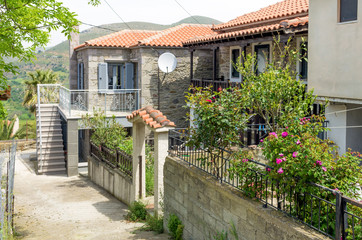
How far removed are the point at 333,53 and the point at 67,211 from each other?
9.02 m

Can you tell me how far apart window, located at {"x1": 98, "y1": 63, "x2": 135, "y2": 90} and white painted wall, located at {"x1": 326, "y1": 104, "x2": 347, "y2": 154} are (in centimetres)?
1173

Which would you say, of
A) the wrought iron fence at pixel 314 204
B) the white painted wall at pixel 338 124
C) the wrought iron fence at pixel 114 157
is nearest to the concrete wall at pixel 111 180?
the wrought iron fence at pixel 114 157

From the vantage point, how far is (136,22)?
4756 inches

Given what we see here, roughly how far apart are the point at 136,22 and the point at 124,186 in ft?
363

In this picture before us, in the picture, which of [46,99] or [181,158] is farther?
[46,99]

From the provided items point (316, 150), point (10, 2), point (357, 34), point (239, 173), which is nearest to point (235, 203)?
point (239, 173)

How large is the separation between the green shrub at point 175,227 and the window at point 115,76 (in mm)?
12998

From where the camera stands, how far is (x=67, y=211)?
13781 millimetres

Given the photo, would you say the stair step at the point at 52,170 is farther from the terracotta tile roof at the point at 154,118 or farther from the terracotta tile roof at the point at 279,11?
the terracotta tile roof at the point at 279,11

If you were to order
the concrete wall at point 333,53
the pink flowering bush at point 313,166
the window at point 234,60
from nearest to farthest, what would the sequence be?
the pink flowering bush at point 313,166
the concrete wall at point 333,53
the window at point 234,60

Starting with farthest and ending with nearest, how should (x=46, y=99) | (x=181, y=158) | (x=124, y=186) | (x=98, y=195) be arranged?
(x=46, y=99), (x=98, y=195), (x=124, y=186), (x=181, y=158)

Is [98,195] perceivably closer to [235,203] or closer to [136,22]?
[235,203]

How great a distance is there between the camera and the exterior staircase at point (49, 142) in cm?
2031

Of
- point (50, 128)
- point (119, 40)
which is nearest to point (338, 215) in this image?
point (50, 128)
